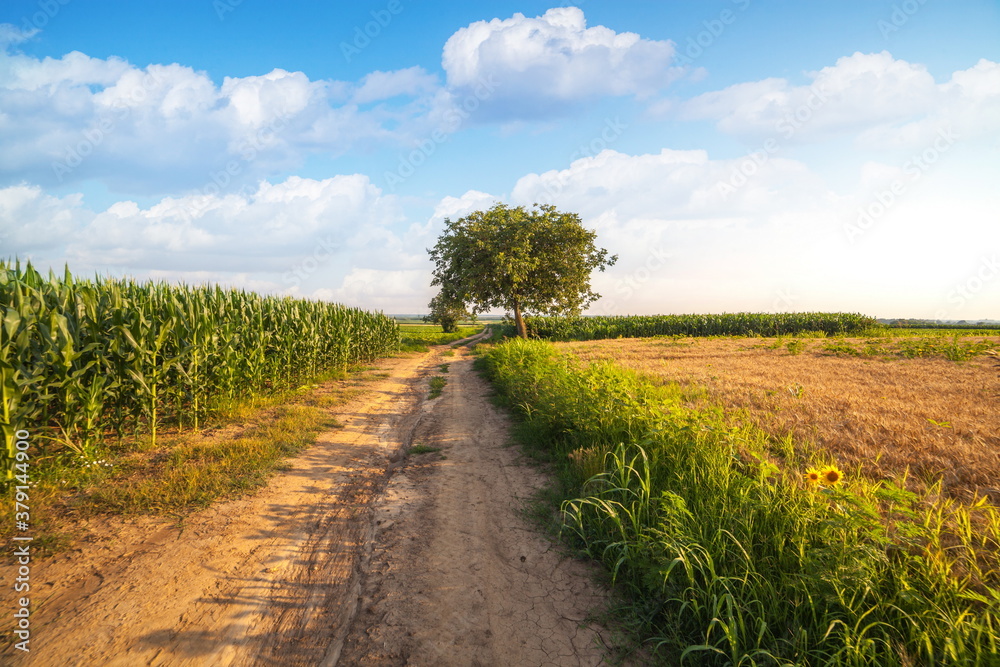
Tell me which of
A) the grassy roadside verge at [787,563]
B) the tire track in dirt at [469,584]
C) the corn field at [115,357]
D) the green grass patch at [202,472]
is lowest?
the tire track in dirt at [469,584]

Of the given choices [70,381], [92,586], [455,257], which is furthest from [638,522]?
[455,257]

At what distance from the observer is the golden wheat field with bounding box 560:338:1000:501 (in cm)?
385

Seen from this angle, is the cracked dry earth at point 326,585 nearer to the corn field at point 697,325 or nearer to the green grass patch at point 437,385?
the green grass patch at point 437,385

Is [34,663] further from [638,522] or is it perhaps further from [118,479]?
[638,522]

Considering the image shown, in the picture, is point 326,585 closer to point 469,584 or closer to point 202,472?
point 469,584

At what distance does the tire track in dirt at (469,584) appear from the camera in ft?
9.07

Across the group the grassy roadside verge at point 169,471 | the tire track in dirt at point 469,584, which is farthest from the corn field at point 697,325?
the tire track in dirt at point 469,584

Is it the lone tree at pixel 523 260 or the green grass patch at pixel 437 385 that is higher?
the lone tree at pixel 523 260

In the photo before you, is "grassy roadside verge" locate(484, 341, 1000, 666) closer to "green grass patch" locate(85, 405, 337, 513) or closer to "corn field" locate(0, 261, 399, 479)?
"green grass patch" locate(85, 405, 337, 513)

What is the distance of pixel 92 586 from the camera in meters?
3.42

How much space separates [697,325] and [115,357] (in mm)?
39735

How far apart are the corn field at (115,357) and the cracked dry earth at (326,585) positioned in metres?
2.10

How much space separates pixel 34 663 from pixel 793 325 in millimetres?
46341

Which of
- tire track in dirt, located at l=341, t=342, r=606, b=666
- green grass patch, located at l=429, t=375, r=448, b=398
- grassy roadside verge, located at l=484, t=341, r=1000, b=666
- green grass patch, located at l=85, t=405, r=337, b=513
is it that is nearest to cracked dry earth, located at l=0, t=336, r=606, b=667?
tire track in dirt, located at l=341, t=342, r=606, b=666
